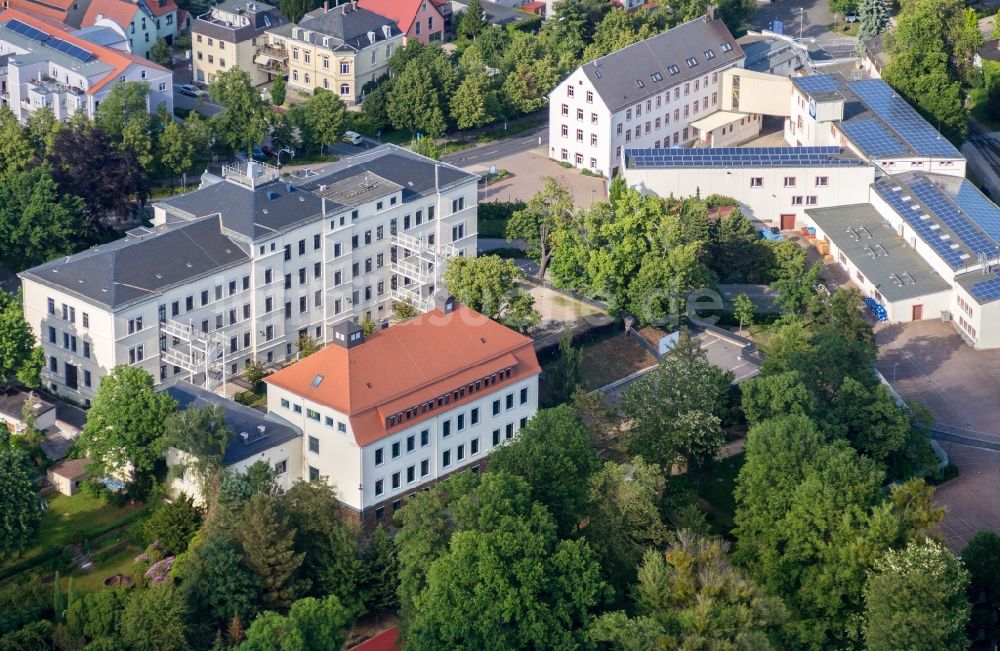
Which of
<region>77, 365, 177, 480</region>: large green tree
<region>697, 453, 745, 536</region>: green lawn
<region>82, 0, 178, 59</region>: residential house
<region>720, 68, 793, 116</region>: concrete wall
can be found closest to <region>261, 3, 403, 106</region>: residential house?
<region>82, 0, 178, 59</region>: residential house

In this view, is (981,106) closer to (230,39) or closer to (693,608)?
(230,39)

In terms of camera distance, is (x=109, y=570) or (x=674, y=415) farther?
(x=674, y=415)

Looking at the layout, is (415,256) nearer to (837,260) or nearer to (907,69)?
(837,260)

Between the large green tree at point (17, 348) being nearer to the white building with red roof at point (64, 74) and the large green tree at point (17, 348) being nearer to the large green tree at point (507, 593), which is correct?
the large green tree at point (507, 593)

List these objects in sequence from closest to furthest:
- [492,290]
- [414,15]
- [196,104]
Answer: [492,290] < [196,104] < [414,15]

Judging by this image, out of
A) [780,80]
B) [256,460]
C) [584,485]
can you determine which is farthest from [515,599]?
[780,80]

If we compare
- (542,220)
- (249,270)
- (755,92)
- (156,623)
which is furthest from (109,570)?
(755,92)

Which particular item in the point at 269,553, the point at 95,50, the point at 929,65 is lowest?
the point at 269,553
